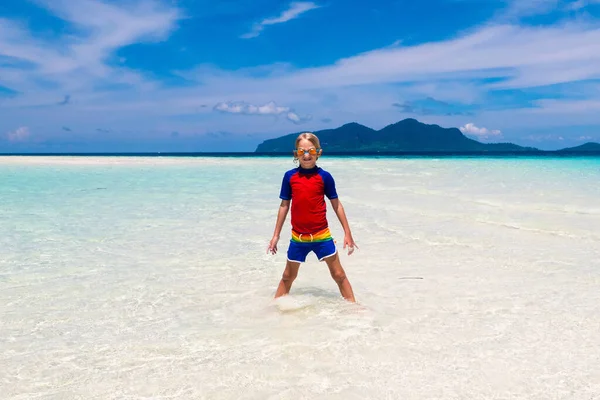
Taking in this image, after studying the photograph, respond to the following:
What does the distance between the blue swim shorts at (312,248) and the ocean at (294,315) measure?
0.55 m

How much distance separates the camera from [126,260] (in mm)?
6945

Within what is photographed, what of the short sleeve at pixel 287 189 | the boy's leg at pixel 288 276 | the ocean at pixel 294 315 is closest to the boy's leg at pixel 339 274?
the ocean at pixel 294 315

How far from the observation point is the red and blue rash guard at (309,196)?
4.61m

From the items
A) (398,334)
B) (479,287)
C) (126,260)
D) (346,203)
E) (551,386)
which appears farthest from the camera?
(346,203)

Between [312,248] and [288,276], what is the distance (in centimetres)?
49

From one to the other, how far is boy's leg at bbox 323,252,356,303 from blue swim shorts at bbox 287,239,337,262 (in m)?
0.07

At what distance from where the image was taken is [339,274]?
15.8ft

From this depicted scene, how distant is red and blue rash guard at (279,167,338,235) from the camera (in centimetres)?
461

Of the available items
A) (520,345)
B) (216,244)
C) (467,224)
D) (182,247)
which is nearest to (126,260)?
(182,247)

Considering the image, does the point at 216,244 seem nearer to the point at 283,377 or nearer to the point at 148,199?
the point at 283,377

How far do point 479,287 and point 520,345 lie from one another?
1.75m

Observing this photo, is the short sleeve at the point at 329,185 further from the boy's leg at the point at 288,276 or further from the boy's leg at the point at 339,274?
the boy's leg at the point at 288,276

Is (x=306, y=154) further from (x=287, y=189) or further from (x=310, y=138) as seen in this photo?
(x=287, y=189)

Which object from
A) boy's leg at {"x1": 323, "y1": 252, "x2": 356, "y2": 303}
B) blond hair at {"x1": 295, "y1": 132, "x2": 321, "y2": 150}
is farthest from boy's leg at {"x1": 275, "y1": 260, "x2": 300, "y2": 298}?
blond hair at {"x1": 295, "y1": 132, "x2": 321, "y2": 150}
